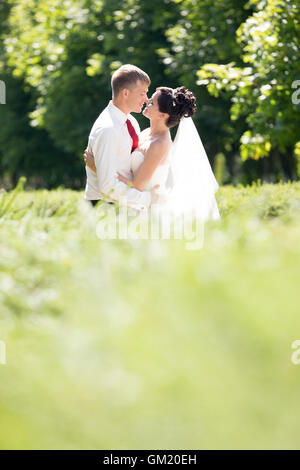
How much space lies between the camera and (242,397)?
1928 millimetres

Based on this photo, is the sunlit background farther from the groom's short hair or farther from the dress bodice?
the groom's short hair

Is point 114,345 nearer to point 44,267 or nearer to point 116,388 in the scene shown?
point 116,388

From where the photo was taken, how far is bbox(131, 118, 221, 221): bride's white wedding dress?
20.7 ft

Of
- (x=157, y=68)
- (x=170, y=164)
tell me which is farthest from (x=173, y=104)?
(x=157, y=68)

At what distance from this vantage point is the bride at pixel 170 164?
242 inches

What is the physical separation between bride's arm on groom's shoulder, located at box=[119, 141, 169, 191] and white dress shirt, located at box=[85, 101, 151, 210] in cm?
11

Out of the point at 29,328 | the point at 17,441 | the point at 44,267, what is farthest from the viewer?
the point at 44,267

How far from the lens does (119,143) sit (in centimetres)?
611

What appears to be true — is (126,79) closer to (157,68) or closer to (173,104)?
(173,104)

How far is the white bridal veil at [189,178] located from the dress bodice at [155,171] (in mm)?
218

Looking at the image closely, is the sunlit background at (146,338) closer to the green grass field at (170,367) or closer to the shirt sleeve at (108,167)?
the green grass field at (170,367)

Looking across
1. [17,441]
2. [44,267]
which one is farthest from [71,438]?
[44,267]

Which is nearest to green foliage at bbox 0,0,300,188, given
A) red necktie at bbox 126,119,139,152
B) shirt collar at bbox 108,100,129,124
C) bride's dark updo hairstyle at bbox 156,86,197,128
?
bride's dark updo hairstyle at bbox 156,86,197,128
